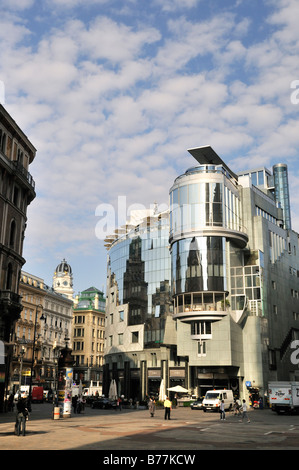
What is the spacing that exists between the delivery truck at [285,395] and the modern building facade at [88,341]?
9360cm

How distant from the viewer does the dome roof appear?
17041cm

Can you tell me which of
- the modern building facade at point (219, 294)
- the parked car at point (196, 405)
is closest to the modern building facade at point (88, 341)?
the modern building facade at point (219, 294)

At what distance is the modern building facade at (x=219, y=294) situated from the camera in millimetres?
62719

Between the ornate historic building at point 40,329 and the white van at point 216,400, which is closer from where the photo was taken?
the white van at point 216,400

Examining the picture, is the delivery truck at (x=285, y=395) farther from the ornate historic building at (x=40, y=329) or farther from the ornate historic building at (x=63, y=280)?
the ornate historic building at (x=63, y=280)

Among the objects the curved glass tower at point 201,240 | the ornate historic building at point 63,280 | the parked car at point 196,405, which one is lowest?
the parked car at point 196,405

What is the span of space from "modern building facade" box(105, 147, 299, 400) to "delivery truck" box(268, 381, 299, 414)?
1691cm

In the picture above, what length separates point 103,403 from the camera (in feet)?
176

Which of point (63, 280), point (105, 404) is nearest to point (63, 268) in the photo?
point (63, 280)

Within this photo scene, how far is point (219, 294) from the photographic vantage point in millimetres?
62938

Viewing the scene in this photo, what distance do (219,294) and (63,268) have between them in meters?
115

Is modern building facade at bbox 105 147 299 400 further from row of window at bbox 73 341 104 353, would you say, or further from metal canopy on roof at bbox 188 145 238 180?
row of window at bbox 73 341 104 353

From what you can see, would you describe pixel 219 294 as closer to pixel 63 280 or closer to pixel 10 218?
pixel 10 218

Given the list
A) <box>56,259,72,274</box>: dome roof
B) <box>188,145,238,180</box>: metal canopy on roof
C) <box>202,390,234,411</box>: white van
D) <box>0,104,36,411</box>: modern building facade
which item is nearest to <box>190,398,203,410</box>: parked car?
<box>202,390,234,411</box>: white van
